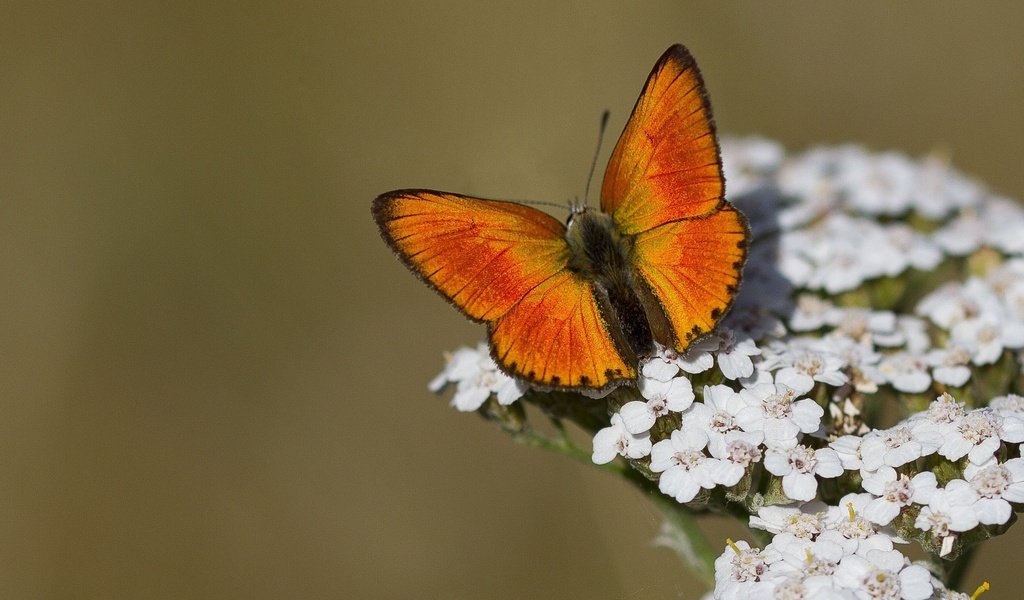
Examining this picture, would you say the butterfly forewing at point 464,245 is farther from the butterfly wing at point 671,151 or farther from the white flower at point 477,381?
the butterfly wing at point 671,151

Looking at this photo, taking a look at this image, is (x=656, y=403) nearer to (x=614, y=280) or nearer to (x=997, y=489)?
(x=614, y=280)

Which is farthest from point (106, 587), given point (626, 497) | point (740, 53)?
point (740, 53)

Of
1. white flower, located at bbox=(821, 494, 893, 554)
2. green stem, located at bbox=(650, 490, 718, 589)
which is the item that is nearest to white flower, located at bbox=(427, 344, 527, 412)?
green stem, located at bbox=(650, 490, 718, 589)

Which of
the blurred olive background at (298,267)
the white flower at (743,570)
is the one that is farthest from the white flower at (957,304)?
the blurred olive background at (298,267)

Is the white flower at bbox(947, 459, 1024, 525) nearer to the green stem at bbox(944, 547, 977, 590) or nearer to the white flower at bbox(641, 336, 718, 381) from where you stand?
the green stem at bbox(944, 547, 977, 590)

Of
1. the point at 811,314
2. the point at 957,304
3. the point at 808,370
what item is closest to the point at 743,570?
the point at 808,370
